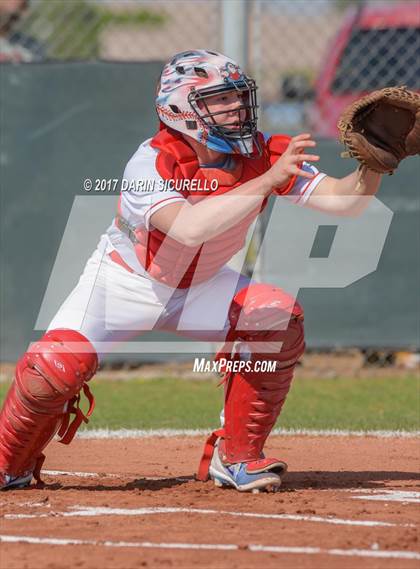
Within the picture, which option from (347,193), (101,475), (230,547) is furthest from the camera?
(101,475)

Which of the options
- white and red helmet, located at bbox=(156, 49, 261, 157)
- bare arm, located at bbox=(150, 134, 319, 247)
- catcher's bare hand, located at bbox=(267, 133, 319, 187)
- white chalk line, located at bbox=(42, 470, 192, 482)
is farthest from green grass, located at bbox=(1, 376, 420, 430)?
catcher's bare hand, located at bbox=(267, 133, 319, 187)

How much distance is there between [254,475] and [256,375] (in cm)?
42

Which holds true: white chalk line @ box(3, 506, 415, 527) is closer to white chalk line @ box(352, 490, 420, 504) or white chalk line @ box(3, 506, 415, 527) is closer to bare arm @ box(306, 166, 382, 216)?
white chalk line @ box(352, 490, 420, 504)

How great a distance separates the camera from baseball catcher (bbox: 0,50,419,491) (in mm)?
4668

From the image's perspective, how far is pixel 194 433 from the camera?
669 centimetres

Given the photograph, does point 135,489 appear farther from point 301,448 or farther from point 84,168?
point 84,168

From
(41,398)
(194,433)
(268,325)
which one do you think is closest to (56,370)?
(41,398)

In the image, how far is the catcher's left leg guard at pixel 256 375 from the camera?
4730mm

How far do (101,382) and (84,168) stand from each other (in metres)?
1.61

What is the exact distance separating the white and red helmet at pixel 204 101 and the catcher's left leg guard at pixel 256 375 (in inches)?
24.7

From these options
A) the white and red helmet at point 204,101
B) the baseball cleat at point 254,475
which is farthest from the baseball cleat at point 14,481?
the white and red helmet at point 204,101

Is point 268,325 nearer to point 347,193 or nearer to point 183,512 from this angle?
point 347,193

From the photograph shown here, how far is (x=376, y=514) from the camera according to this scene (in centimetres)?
427

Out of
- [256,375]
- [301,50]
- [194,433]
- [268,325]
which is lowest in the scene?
[194,433]
